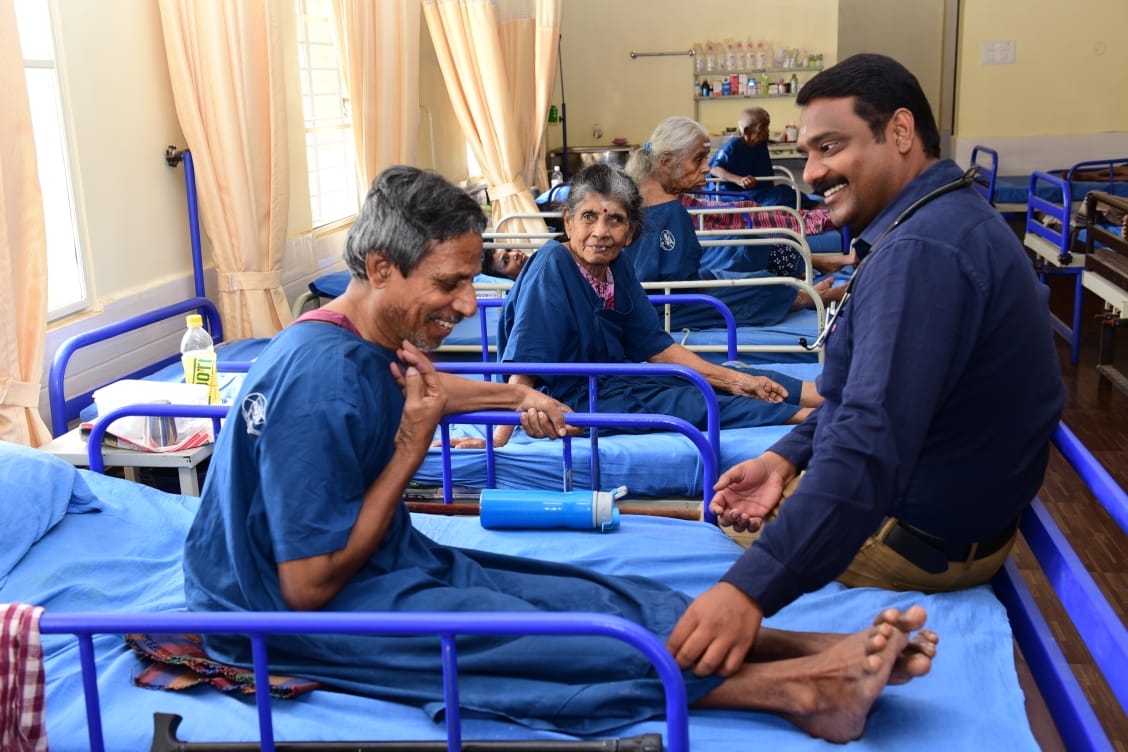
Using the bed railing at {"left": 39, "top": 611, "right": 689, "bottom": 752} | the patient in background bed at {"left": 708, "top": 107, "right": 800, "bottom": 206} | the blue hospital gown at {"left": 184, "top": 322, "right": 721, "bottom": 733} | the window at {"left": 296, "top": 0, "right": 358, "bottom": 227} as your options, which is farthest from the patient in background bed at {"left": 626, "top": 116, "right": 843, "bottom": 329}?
the bed railing at {"left": 39, "top": 611, "right": 689, "bottom": 752}

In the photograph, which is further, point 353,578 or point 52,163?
point 52,163

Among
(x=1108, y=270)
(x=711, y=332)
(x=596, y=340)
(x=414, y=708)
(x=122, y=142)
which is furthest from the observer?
(x=1108, y=270)

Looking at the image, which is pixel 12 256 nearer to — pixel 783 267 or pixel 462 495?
pixel 462 495

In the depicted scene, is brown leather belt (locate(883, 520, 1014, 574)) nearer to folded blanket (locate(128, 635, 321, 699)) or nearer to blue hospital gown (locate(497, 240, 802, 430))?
folded blanket (locate(128, 635, 321, 699))

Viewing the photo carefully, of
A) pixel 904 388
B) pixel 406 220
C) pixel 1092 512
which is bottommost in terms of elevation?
pixel 1092 512

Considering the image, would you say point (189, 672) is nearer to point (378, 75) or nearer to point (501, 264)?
point (501, 264)

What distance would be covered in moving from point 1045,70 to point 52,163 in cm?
897

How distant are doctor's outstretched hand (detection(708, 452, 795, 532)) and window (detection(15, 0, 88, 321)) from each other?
93.0 inches

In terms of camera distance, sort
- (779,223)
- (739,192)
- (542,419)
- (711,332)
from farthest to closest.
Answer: (739,192), (779,223), (711,332), (542,419)

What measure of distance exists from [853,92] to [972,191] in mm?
276

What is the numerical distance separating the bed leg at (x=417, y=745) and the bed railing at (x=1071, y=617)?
0.67m

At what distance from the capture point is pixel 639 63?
1039 cm

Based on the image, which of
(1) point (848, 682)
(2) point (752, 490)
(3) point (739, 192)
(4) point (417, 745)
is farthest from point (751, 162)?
(4) point (417, 745)

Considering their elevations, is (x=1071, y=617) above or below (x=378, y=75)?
below
